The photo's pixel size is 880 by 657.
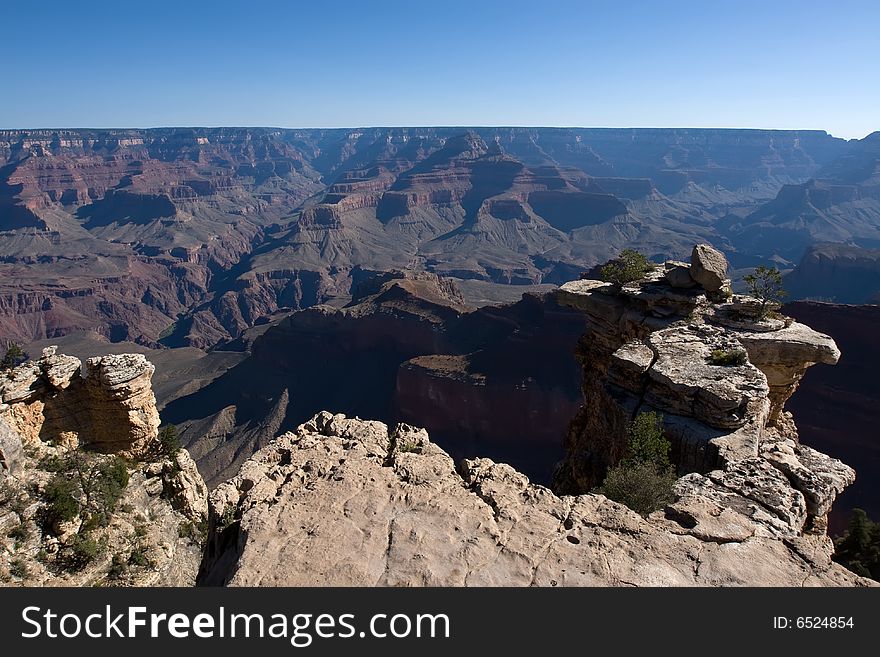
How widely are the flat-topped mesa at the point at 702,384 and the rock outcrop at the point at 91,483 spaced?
49.0 ft

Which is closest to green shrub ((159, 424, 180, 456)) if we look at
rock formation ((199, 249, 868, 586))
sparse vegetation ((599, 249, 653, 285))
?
rock formation ((199, 249, 868, 586))

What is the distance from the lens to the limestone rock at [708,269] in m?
20.6

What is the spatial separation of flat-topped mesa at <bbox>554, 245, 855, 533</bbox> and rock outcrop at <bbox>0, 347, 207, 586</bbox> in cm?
1494

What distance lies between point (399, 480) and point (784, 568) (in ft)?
23.7

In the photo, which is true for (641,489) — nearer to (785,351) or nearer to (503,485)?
(503,485)

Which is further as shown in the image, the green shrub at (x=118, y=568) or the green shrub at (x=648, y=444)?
the green shrub at (x=118, y=568)

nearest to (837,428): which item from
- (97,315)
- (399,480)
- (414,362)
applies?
(414,362)

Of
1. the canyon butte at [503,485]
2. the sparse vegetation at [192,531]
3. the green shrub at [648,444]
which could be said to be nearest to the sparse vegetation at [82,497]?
the canyon butte at [503,485]

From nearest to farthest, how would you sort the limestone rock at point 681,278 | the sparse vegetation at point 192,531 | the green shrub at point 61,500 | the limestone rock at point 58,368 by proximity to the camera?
the green shrub at point 61,500
the sparse vegetation at point 192,531
the limestone rock at point 58,368
the limestone rock at point 681,278

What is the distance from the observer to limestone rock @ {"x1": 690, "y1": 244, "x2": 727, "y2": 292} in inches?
810

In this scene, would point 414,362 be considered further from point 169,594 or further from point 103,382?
point 169,594

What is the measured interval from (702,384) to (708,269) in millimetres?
7802

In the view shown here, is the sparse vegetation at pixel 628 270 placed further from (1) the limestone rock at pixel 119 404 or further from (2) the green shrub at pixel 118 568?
(2) the green shrub at pixel 118 568

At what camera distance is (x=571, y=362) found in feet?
173
